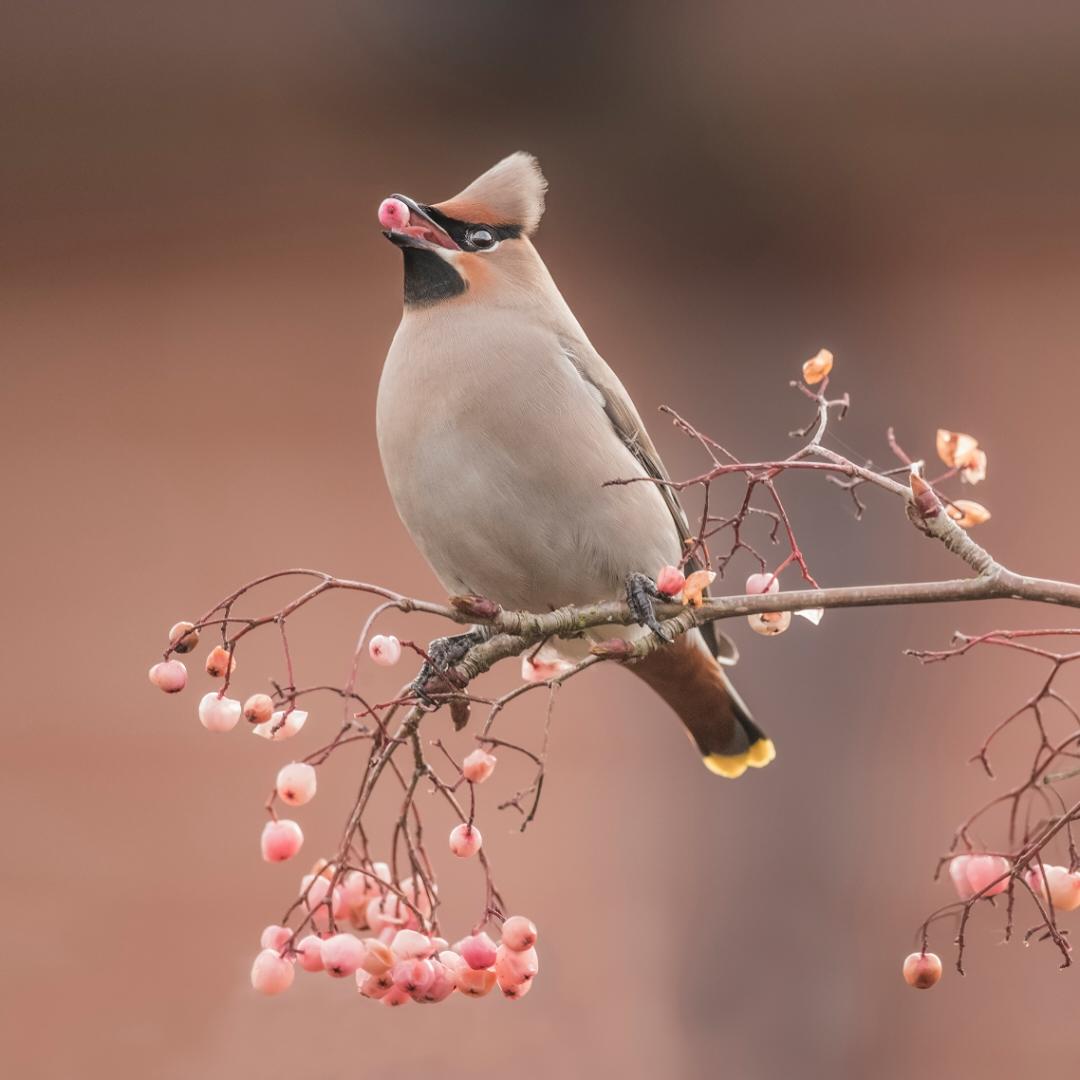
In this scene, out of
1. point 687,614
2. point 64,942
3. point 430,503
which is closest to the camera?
point 687,614

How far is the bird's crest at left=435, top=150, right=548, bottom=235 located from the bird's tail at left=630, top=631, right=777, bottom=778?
852 millimetres

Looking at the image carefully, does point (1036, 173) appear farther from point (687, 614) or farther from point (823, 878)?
point (687, 614)

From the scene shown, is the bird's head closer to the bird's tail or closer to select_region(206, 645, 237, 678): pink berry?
the bird's tail

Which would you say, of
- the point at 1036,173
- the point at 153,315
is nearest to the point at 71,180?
the point at 153,315

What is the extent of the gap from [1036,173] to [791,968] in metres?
2.68

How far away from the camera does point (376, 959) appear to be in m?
1.90

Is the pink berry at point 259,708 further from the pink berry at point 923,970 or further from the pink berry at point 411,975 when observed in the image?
the pink berry at point 923,970

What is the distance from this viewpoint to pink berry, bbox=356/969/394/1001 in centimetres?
191

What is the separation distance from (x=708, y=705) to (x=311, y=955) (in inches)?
59.9

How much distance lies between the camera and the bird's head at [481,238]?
2.61 metres

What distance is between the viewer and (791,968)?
5.15m

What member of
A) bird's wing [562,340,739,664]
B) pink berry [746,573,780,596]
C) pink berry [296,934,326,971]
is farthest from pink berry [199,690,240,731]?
bird's wing [562,340,739,664]

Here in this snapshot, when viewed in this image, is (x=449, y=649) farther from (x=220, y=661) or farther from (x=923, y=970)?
(x=923, y=970)

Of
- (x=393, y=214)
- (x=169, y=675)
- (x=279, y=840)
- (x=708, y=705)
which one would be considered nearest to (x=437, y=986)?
(x=279, y=840)
